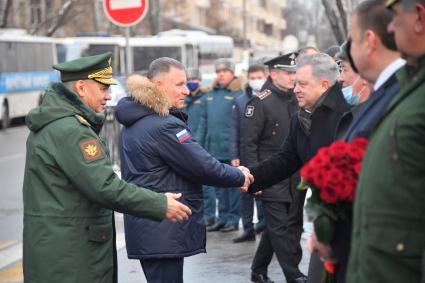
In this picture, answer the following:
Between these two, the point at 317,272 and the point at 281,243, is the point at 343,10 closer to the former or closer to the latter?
the point at 281,243

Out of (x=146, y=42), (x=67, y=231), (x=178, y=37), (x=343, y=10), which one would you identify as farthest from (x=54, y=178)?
(x=178, y=37)

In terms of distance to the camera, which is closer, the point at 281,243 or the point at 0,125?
the point at 281,243

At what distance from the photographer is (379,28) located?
3.48 m

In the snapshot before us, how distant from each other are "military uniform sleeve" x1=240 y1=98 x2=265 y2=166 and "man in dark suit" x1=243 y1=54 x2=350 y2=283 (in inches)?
115

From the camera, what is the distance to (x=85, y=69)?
16.3ft

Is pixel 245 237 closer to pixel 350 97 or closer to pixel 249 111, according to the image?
pixel 249 111

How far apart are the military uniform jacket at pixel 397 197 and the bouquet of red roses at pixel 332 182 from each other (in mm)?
299

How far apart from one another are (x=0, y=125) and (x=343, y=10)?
19.5 m

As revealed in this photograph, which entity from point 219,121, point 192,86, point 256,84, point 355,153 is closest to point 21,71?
point 192,86

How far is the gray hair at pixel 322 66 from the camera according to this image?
19.1 ft

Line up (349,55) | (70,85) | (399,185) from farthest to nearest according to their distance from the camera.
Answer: (70,85) < (349,55) < (399,185)

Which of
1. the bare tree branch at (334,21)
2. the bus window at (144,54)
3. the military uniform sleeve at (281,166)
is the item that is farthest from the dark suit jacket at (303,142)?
the bus window at (144,54)

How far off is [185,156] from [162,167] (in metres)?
0.20

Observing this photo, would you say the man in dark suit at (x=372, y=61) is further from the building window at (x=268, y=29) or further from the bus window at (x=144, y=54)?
the building window at (x=268, y=29)
